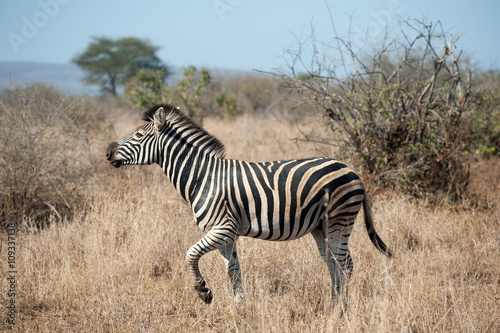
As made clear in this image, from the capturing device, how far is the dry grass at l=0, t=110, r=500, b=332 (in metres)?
3.79

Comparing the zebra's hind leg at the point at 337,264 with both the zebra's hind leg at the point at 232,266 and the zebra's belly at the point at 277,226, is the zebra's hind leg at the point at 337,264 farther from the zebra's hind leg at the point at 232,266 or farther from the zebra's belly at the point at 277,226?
the zebra's hind leg at the point at 232,266

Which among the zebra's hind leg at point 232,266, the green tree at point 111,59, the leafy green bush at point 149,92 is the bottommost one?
the zebra's hind leg at point 232,266

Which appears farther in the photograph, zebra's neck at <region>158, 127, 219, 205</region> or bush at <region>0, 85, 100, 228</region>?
bush at <region>0, 85, 100, 228</region>

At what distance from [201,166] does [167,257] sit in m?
1.58

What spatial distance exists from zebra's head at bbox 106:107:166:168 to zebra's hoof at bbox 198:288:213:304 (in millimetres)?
1373

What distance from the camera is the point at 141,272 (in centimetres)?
497

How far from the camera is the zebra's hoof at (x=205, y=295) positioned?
164 inches

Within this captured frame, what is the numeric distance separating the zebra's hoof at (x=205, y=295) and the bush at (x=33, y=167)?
2976 mm

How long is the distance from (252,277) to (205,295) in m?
0.75

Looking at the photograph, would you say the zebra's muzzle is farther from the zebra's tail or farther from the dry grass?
the zebra's tail

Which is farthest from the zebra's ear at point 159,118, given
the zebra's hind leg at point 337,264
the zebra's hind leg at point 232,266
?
the zebra's hind leg at point 337,264

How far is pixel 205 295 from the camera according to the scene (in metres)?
4.18

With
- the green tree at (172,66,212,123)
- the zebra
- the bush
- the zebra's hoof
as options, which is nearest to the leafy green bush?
the green tree at (172,66,212,123)

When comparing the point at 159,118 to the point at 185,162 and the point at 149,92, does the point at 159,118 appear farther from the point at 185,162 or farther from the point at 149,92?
the point at 149,92
